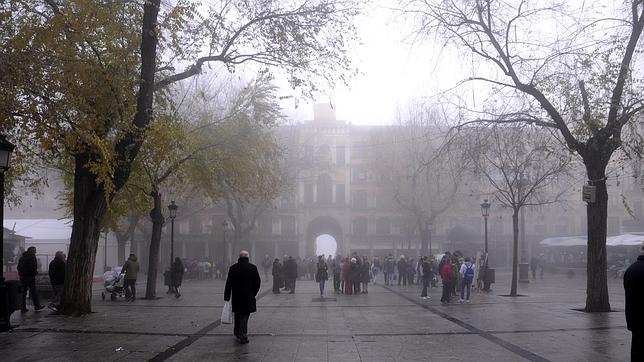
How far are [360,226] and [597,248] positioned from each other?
55027 millimetres

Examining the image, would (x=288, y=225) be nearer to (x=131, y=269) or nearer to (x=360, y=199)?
(x=360, y=199)

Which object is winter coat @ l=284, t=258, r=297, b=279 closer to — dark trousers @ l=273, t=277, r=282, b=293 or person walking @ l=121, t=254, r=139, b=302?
dark trousers @ l=273, t=277, r=282, b=293

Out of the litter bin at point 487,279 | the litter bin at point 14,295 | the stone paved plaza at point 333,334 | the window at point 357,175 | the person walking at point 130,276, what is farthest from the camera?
the window at point 357,175

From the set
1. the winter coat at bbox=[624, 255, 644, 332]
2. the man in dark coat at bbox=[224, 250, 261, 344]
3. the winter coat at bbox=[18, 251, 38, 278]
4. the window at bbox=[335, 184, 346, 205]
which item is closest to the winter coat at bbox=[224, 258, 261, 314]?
the man in dark coat at bbox=[224, 250, 261, 344]

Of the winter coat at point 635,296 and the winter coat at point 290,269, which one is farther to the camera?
the winter coat at point 290,269

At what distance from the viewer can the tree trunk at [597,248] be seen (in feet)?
57.1

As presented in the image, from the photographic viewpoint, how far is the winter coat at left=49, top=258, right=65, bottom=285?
19.0m

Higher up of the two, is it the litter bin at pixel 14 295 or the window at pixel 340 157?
the window at pixel 340 157

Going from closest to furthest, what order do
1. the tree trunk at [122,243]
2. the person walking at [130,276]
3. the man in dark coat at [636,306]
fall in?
the man in dark coat at [636,306] → the person walking at [130,276] → the tree trunk at [122,243]

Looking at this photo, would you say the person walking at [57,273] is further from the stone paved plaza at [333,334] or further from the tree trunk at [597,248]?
the tree trunk at [597,248]

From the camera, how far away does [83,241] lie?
16500 mm

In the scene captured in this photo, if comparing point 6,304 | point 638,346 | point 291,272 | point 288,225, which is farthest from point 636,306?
point 288,225

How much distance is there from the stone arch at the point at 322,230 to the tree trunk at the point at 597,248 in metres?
53.7

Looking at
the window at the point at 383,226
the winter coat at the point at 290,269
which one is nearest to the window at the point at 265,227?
the window at the point at 383,226
